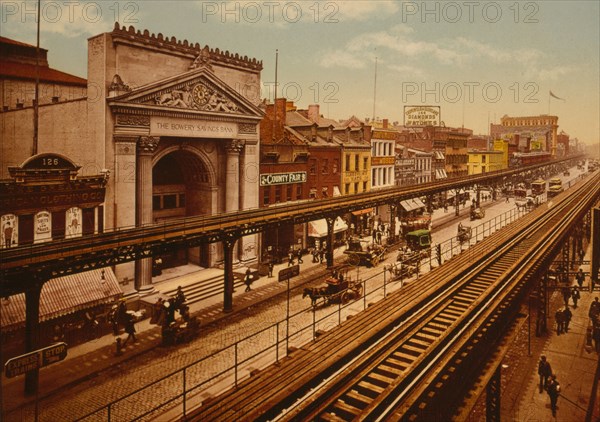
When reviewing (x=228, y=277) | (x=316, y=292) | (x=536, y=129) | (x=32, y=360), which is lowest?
(x=316, y=292)

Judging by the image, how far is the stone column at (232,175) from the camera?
31266 mm

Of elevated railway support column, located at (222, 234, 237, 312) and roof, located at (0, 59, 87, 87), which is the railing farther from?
roof, located at (0, 59, 87, 87)

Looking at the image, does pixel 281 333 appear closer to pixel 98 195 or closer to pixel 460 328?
pixel 460 328

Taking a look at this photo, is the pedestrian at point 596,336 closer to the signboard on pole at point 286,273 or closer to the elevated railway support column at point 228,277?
the signboard on pole at point 286,273

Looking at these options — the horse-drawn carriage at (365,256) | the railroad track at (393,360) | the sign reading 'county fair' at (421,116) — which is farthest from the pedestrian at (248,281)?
the sign reading 'county fair' at (421,116)

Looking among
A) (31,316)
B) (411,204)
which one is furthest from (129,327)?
(411,204)

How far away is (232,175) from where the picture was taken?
31484 mm

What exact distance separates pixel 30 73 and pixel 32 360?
29.7 metres

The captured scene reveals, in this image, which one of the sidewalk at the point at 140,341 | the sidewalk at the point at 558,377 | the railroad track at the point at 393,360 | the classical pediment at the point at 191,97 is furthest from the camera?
the classical pediment at the point at 191,97

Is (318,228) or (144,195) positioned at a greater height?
(144,195)

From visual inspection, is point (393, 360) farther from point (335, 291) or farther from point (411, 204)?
point (411, 204)

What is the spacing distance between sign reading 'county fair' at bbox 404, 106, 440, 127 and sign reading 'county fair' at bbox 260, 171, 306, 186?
61386mm

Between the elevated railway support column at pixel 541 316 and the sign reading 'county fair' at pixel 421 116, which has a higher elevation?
the sign reading 'county fair' at pixel 421 116

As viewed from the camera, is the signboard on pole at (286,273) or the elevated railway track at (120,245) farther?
the signboard on pole at (286,273)
